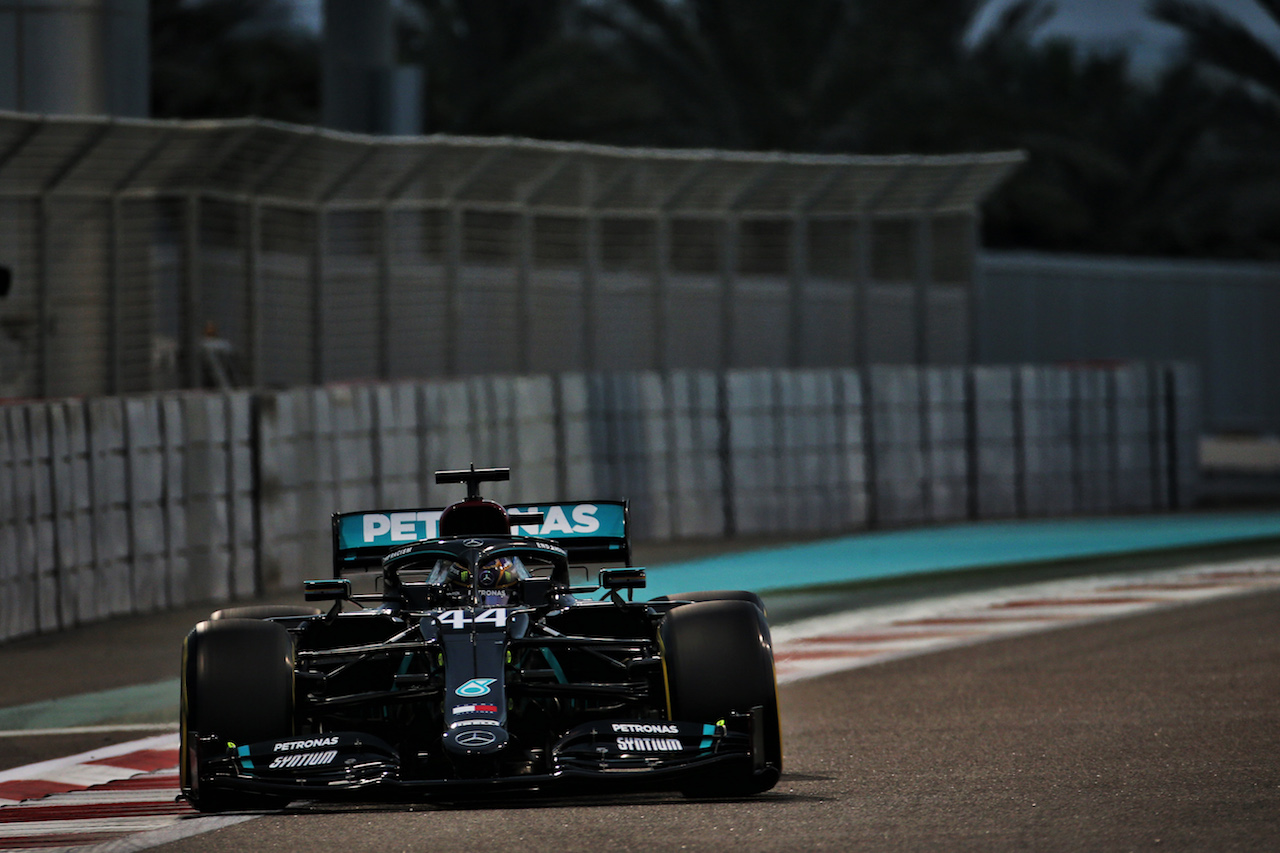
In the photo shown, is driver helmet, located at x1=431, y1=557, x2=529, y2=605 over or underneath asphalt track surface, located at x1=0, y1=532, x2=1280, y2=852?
over

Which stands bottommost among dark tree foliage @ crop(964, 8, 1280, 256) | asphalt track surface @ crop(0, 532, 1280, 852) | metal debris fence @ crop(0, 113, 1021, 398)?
asphalt track surface @ crop(0, 532, 1280, 852)

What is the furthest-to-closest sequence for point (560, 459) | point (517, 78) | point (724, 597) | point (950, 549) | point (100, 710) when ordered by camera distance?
point (517, 78), point (950, 549), point (560, 459), point (100, 710), point (724, 597)

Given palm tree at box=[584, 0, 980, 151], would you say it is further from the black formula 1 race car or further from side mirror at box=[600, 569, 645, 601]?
the black formula 1 race car

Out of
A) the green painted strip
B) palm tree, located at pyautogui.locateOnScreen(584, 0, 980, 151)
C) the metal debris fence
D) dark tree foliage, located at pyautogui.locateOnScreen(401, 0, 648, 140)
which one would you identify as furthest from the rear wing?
dark tree foliage, located at pyautogui.locateOnScreen(401, 0, 648, 140)

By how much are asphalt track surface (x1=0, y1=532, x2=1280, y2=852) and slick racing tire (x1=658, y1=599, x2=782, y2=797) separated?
0.35 ft

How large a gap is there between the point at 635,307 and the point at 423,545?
423 inches

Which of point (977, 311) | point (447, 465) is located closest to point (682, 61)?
point (977, 311)

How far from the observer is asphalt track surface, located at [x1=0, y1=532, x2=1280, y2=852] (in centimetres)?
654

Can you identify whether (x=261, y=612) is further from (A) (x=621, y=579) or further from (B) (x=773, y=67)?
(B) (x=773, y=67)

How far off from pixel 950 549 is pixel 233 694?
1165 centimetres

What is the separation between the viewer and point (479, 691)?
7066 mm

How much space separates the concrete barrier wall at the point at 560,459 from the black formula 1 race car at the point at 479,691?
489cm

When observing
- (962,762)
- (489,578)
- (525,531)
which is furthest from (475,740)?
(525,531)

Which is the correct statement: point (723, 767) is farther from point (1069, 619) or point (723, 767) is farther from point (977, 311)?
point (977, 311)
